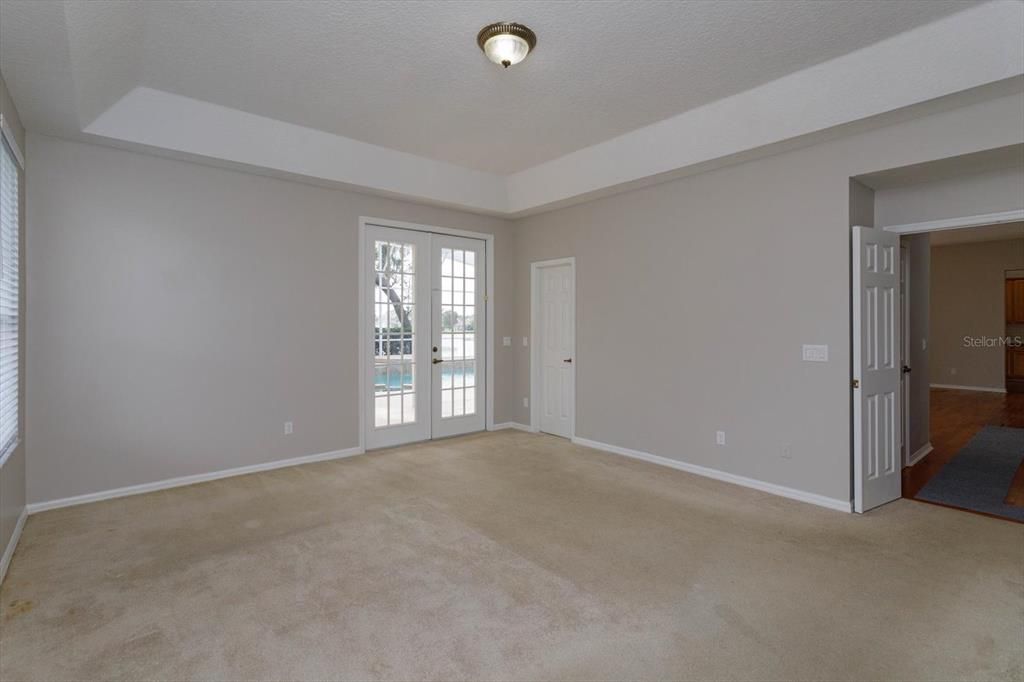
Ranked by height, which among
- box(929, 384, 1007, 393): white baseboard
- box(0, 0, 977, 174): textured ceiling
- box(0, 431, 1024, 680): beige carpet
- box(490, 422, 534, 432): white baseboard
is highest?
box(0, 0, 977, 174): textured ceiling

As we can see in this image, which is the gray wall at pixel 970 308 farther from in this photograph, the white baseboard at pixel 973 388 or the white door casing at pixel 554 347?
the white door casing at pixel 554 347

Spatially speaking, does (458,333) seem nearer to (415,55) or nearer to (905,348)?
(415,55)

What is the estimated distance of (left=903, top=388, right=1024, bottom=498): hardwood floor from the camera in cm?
470

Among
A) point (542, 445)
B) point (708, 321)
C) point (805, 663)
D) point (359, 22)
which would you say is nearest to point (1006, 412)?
point (708, 321)

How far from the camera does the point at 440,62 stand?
3.39 meters

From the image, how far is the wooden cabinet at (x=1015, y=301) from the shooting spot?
871cm

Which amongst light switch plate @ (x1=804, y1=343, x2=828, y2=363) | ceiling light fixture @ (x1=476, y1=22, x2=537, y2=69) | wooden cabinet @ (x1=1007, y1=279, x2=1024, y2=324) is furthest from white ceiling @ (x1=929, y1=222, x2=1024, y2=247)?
ceiling light fixture @ (x1=476, y1=22, x2=537, y2=69)

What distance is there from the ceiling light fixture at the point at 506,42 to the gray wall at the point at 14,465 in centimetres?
269

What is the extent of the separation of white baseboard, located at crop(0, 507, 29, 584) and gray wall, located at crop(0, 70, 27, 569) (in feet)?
0.12

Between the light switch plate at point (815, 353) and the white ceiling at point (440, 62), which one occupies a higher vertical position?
the white ceiling at point (440, 62)

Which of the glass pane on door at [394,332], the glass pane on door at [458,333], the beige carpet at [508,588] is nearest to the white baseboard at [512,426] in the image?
the glass pane on door at [458,333]

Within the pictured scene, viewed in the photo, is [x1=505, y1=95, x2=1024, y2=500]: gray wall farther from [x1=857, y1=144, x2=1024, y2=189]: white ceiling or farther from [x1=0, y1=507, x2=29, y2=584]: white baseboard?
[x1=0, y1=507, x2=29, y2=584]: white baseboard

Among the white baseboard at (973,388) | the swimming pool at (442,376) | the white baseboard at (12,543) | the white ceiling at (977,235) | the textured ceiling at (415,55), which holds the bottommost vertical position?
the white baseboard at (12,543)

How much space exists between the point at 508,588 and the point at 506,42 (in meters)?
3.05
